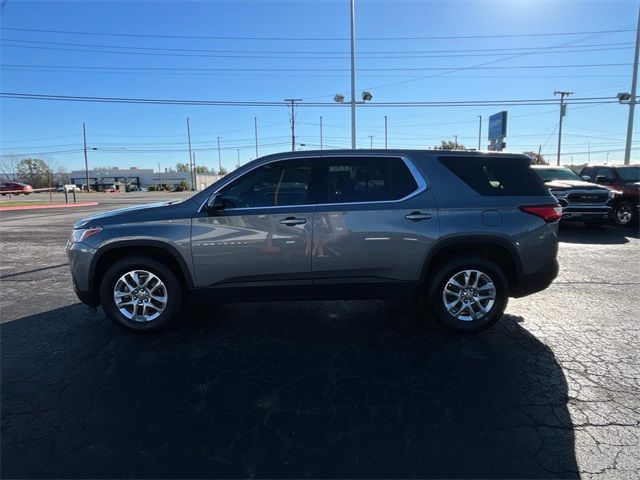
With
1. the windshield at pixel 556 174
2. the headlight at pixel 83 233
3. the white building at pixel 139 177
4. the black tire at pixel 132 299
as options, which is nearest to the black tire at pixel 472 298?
the black tire at pixel 132 299

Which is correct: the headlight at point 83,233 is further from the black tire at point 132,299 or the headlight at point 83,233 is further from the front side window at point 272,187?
the front side window at point 272,187

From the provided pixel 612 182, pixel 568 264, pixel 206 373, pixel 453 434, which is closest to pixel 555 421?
pixel 453 434

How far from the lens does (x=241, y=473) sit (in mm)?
2428

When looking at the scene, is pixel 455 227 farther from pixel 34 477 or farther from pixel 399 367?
pixel 34 477

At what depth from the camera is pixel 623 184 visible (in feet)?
41.7

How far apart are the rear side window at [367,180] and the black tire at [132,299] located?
183 centimetres

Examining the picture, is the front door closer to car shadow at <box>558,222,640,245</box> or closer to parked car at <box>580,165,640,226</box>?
car shadow at <box>558,222,640,245</box>

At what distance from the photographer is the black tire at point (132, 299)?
→ 14.2ft

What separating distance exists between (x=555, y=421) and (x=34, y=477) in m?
3.28

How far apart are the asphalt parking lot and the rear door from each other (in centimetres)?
67

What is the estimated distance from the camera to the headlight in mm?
4281

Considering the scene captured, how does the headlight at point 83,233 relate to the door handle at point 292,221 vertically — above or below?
below

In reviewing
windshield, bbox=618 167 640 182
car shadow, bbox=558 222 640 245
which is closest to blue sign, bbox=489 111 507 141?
windshield, bbox=618 167 640 182

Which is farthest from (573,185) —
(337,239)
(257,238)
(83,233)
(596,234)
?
(83,233)
